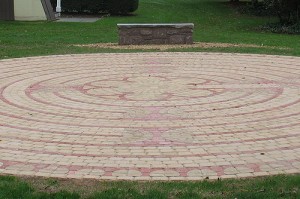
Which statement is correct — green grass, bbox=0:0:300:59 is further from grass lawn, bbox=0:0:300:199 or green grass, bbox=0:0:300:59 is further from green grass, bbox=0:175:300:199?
green grass, bbox=0:175:300:199

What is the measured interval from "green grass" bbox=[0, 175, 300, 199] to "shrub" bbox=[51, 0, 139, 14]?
79.6ft

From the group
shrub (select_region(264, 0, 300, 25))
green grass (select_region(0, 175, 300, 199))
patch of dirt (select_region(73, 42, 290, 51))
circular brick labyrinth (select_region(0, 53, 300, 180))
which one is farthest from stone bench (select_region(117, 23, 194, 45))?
green grass (select_region(0, 175, 300, 199))

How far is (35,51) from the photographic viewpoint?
609 inches

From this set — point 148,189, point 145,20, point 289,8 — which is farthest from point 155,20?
point 148,189

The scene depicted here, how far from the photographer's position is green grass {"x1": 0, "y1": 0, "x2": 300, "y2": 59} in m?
15.9

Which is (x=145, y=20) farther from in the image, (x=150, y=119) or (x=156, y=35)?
(x=150, y=119)

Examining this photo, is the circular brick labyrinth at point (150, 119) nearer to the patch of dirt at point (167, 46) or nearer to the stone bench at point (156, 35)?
the patch of dirt at point (167, 46)

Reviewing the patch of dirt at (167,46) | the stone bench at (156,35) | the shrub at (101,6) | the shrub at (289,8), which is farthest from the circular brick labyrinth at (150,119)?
the shrub at (101,6)

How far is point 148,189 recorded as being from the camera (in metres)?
5.04

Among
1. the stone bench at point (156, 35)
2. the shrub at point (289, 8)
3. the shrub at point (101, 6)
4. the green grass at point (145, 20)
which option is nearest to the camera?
the green grass at point (145, 20)

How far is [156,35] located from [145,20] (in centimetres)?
997

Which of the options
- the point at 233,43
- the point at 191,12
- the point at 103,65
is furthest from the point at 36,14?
the point at 103,65

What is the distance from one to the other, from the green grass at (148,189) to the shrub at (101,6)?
24270 millimetres

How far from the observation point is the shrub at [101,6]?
2900 centimetres
